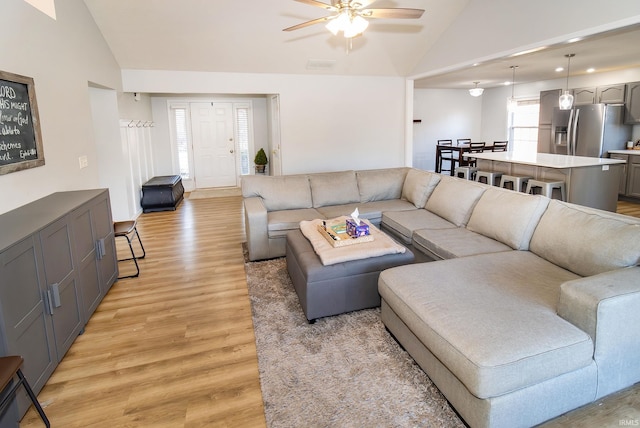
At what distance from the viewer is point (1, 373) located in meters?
1.57

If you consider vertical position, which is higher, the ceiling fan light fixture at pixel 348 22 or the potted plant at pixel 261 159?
the ceiling fan light fixture at pixel 348 22

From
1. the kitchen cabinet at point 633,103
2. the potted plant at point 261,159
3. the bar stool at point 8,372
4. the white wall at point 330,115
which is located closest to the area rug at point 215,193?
the potted plant at point 261,159

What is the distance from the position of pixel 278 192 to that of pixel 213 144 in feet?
16.0

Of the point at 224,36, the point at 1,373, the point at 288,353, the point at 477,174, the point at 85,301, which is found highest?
the point at 224,36

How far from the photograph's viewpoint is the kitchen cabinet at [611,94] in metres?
6.72

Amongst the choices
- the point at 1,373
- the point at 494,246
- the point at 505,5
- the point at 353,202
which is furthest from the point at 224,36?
the point at 1,373

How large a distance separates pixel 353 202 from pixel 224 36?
2.84 metres

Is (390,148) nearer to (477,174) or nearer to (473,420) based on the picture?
(477,174)

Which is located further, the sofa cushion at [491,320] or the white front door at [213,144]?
the white front door at [213,144]

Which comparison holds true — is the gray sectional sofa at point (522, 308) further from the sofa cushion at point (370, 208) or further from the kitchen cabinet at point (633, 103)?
the kitchen cabinet at point (633, 103)

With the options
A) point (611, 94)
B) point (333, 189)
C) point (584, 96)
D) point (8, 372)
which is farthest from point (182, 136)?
point (611, 94)

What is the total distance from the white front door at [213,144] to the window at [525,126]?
681 cm

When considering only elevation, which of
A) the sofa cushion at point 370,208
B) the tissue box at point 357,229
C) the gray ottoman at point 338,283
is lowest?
the gray ottoman at point 338,283

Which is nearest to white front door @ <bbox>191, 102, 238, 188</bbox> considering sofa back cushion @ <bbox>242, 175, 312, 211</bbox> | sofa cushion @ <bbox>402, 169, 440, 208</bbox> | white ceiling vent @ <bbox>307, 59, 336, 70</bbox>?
white ceiling vent @ <bbox>307, 59, 336, 70</bbox>
